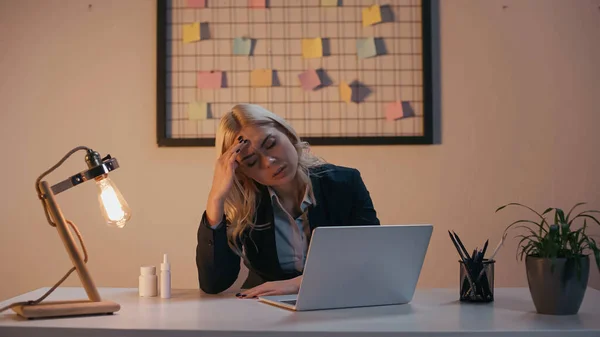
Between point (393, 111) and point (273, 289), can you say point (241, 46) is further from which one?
point (273, 289)

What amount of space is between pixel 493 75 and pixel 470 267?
136cm

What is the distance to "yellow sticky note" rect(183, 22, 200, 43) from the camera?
2.86 metres

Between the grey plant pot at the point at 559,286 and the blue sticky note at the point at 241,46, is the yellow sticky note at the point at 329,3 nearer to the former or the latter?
the blue sticky note at the point at 241,46

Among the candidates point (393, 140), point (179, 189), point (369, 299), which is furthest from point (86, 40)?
point (369, 299)

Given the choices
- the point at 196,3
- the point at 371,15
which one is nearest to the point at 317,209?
the point at 371,15

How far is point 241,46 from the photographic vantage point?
2.85 metres

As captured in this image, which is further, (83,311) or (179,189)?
(179,189)

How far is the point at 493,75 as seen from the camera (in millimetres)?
2842

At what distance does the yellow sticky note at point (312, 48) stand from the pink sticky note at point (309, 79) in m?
0.07

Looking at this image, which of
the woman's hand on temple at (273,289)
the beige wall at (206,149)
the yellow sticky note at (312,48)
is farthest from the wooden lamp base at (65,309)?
the yellow sticky note at (312,48)

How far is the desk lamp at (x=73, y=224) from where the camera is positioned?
1.45 metres

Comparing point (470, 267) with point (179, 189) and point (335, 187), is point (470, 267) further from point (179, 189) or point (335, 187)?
point (179, 189)

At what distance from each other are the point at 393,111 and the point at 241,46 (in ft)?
2.24

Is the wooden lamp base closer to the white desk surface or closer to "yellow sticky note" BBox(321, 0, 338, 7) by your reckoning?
the white desk surface
